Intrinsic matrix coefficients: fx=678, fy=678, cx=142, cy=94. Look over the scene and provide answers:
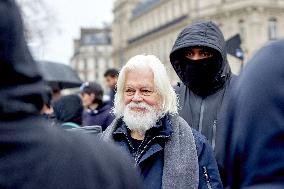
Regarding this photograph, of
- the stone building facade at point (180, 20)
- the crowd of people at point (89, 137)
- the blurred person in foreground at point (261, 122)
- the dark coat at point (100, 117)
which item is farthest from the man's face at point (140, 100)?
the stone building facade at point (180, 20)

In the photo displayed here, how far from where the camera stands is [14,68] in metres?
1.56

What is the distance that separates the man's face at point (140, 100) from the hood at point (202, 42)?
0.79 meters

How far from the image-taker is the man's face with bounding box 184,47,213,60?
204 inches

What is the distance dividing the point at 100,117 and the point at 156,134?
4118 millimetres

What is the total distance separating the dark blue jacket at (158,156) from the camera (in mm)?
3996

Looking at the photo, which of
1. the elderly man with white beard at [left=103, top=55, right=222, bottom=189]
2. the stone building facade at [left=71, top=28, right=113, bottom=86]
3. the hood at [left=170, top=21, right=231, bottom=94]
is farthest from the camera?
the stone building facade at [left=71, top=28, right=113, bottom=86]

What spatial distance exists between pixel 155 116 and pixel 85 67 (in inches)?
4852

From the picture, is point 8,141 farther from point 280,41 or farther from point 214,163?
point 214,163

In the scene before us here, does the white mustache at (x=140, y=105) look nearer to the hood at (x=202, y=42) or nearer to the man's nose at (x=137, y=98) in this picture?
the man's nose at (x=137, y=98)

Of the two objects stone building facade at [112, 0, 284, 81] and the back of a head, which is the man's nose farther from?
stone building facade at [112, 0, 284, 81]

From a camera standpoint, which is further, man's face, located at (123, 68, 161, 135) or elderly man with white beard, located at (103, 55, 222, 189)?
man's face, located at (123, 68, 161, 135)

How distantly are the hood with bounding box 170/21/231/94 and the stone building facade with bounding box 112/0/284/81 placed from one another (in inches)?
1685

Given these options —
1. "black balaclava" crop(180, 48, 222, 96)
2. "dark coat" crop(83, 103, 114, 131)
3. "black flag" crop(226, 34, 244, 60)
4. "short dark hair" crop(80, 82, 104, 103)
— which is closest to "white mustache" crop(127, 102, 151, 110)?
"black balaclava" crop(180, 48, 222, 96)

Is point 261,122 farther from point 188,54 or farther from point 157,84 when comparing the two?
point 188,54
